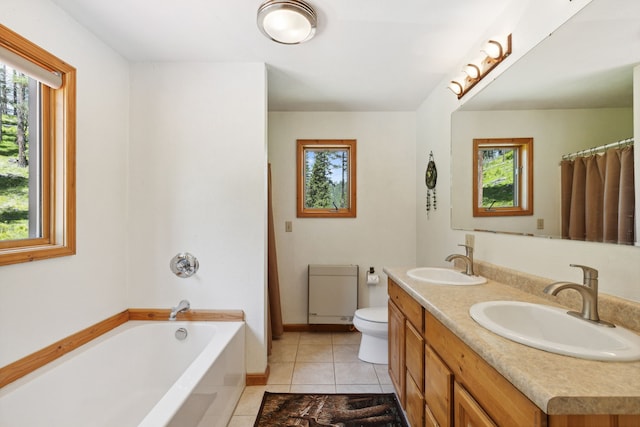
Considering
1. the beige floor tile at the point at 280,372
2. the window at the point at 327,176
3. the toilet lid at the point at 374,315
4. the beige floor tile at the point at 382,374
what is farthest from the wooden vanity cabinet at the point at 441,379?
the window at the point at 327,176

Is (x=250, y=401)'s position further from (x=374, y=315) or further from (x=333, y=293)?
(x=333, y=293)

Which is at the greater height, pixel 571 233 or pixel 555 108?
pixel 555 108

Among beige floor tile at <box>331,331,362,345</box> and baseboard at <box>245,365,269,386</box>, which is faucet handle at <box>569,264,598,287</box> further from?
beige floor tile at <box>331,331,362,345</box>

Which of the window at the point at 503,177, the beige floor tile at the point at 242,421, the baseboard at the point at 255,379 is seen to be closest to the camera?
the window at the point at 503,177

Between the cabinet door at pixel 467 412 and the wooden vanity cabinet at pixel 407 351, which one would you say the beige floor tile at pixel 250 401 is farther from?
the cabinet door at pixel 467 412

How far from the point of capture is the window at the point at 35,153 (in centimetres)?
138

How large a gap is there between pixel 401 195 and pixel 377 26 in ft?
5.74

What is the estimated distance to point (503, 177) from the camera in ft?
5.20

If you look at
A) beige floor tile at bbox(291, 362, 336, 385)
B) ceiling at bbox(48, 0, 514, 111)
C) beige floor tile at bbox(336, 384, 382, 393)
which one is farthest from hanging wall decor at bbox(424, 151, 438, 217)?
beige floor tile at bbox(291, 362, 336, 385)

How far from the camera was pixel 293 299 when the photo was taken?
3.06m

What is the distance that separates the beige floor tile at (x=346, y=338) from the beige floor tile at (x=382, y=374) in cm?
45

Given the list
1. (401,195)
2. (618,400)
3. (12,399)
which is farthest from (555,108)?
(12,399)

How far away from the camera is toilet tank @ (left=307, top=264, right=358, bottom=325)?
2.95 meters

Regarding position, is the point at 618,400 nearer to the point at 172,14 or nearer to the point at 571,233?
the point at 571,233
